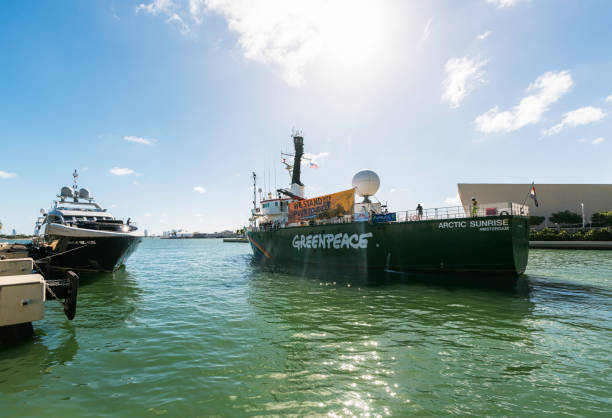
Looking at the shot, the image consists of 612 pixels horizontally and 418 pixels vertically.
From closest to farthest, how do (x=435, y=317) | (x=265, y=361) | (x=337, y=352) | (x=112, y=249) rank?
(x=265, y=361) → (x=337, y=352) → (x=435, y=317) → (x=112, y=249)

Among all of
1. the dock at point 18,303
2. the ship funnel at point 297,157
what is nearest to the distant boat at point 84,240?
the dock at point 18,303

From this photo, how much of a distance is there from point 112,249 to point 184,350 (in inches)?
615

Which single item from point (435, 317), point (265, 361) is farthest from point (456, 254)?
point (265, 361)

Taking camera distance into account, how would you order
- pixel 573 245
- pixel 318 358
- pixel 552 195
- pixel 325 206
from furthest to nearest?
pixel 552 195
pixel 573 245
pixel 325 206
pixel 318 358

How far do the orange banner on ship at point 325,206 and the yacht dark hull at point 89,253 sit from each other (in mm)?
14830

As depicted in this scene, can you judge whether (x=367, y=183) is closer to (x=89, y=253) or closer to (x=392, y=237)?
(x=392, y=237)

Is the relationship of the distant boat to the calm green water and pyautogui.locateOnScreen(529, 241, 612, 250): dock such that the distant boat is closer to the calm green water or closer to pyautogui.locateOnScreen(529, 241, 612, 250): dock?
the calm green water

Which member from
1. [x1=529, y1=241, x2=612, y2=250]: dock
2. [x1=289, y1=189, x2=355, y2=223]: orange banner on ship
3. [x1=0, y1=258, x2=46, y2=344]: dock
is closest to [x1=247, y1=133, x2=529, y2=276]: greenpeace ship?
[x1=289, y1=189, x2=355, y2=223]: orange banner on ship

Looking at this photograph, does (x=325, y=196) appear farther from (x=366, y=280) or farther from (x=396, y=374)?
(x=396, y=374)

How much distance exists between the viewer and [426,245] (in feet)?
60.7

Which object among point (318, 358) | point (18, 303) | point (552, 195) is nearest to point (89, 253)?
point (18, 303)

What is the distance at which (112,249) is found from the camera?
60.3ft

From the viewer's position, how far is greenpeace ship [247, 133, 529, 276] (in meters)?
16.5

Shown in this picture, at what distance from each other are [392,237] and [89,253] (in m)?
21.2
